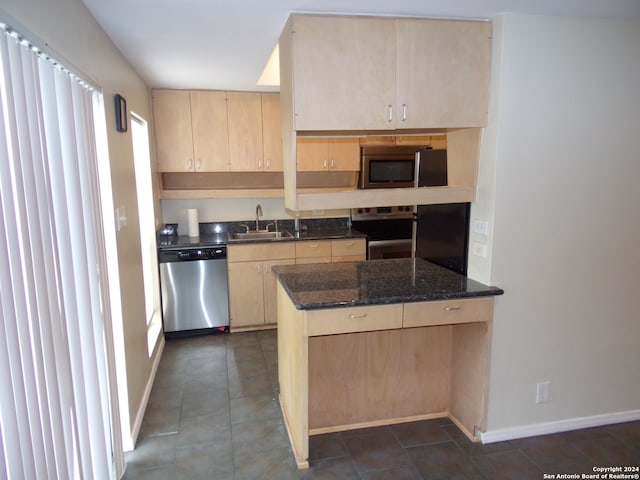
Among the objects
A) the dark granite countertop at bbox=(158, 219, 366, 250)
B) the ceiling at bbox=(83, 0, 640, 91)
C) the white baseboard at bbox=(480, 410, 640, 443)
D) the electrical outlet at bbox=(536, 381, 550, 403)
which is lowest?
the white baseboard at bbox=(480, 410, 640, 443)

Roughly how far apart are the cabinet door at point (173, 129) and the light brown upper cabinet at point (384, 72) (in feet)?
6.88

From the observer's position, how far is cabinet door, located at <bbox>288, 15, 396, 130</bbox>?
2.03 m

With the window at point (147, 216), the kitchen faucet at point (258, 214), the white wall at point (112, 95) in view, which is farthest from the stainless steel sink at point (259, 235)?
the white wall at point (112, 95)

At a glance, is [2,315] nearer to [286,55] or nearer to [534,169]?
[286,55]

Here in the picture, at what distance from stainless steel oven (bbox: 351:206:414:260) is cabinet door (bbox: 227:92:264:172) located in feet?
4.17

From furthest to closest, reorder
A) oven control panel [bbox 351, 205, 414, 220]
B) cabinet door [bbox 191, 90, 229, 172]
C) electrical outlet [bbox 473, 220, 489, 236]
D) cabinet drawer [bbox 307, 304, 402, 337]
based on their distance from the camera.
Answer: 1. oven control panel [bbox 351, 205, 414, 220]
2. cabinet door [bbox 191, 90, 229, 172]
3. electrical outlet [bbox 473, 220, 489, 236]
4. cabinet drawer [bbox 307, 304, 402, 337]

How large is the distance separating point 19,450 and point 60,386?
295 millimetres

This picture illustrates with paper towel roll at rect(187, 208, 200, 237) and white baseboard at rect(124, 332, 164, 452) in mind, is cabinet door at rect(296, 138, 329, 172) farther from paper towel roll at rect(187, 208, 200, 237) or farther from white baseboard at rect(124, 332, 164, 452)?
white baseboard at rect(124, 332, 164, 452)

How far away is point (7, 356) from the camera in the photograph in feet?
3.84

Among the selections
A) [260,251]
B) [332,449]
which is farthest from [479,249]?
[260,251]

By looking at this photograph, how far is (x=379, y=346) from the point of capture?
→ 2521mm

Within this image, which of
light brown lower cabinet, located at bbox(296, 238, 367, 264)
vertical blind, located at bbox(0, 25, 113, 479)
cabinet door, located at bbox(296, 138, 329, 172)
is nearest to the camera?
vertical blind, located at bbox(0, 25, 113, 479)

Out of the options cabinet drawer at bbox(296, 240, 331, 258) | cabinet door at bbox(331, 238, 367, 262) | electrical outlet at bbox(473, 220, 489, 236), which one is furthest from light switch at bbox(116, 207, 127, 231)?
cabinet door at bbox(331, 238, 367, 262)

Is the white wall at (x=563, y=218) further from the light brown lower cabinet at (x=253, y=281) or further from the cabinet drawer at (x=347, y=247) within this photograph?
the light brown lower cabinet at (x=253, y=281)
